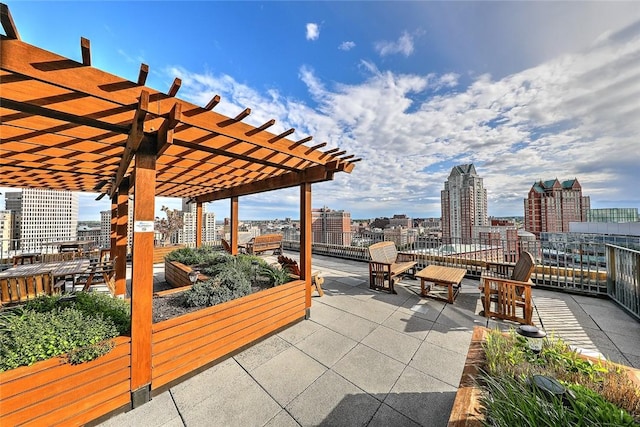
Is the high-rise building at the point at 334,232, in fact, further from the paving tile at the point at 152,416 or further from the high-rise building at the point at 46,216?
the high-rise building at the point at 46,216

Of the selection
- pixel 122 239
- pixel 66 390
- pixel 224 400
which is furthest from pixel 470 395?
pixel 122 239

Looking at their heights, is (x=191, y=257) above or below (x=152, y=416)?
above

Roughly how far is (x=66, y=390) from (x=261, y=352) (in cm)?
165

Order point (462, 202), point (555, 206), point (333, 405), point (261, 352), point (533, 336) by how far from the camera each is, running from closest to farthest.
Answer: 1. point (533, 336)
2. point (333, 405)
3. point (261, 352)
4. point (555, 206)
5. point (462, 202)

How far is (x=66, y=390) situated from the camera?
1630 mm

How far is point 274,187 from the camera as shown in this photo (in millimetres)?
5047

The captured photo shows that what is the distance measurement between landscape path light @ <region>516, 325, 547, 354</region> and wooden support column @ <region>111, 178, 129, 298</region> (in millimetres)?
6519

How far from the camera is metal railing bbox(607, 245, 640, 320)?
3.40m

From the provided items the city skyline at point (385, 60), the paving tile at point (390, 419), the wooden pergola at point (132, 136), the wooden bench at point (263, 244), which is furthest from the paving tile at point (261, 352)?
the wooden bench at point (263, 244)

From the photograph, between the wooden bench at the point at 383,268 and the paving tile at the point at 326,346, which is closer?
the paving tile at the point at 326,346

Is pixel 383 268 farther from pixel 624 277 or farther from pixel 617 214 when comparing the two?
pixel 617 214

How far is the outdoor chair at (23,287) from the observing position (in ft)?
10.5

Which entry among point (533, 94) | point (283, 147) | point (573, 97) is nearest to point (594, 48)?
point (533, 94)

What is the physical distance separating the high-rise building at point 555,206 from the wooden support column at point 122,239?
3111cm
